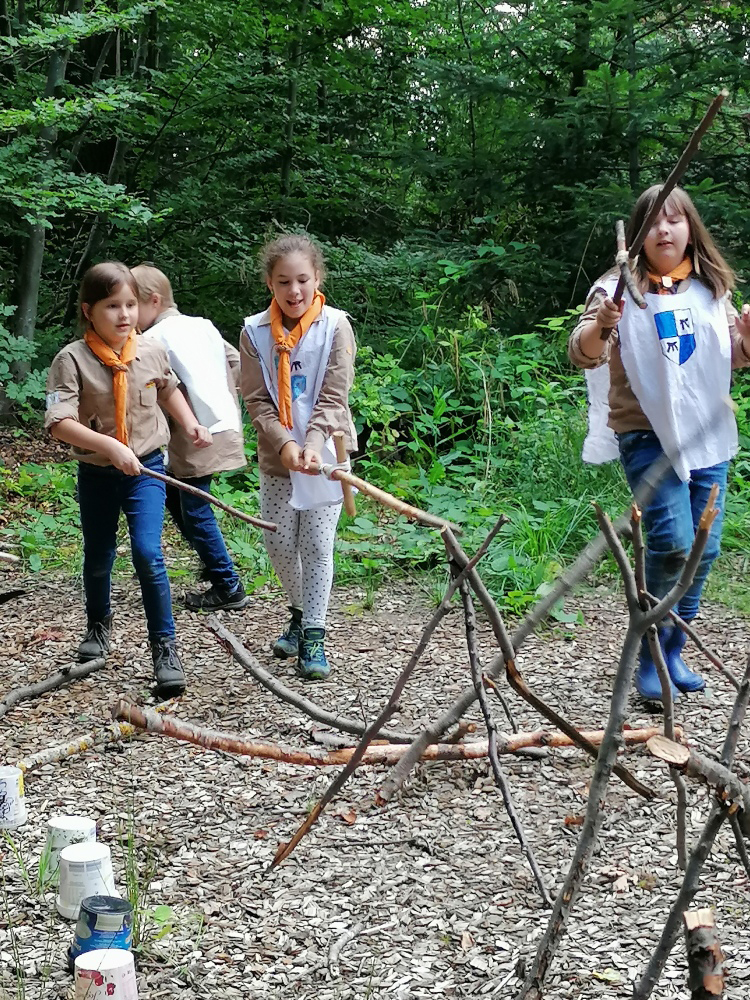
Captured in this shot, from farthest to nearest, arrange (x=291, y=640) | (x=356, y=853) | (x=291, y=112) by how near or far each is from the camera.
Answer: (x=291, y=112), (x=291, y=640), (x=356, y=853)

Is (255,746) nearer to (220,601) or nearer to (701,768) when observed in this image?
(701,768)

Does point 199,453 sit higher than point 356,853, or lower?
higher

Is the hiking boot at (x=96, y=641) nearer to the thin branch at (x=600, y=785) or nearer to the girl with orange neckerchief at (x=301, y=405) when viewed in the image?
the girl with orange neckerchief at (x=301, y=405)

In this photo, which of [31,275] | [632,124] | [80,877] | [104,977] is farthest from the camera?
[31,275]

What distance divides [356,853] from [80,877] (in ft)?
2.45

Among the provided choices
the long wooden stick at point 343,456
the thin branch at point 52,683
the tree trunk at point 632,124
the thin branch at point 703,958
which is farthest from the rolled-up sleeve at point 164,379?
the tree trunk at point 632,124

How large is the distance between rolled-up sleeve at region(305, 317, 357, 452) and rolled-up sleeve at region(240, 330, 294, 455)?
12 cm

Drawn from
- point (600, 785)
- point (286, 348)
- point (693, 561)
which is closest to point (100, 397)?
point (286, 348)

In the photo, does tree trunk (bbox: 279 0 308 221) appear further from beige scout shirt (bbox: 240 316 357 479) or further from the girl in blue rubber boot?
the girl in blue rubber boot

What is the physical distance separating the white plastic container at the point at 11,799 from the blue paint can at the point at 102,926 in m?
0.76

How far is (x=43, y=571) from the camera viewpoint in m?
5.67

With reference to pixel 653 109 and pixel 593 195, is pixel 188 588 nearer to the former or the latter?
pixel 593 195

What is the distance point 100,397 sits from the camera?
3.85m

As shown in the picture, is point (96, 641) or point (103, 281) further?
point (96, 641)
